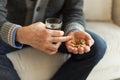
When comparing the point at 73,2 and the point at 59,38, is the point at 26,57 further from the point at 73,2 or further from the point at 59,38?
the point at 73,2

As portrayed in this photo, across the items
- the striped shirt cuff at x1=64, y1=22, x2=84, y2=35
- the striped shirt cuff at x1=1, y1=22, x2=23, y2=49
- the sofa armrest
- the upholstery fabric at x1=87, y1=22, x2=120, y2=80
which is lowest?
the upholstery fabric at x1=87, y1=22, x2=120, y2=80

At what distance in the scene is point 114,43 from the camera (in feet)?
4.44

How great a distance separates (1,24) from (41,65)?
0.25m

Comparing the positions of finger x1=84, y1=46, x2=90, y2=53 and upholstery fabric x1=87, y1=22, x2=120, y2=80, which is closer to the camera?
finger x1=84, y1=46, x2=90, y2=53

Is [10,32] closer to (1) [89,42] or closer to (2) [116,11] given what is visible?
(1) [89,42]

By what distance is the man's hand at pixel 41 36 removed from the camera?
0.96 meters

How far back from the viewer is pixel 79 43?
1.05 meters

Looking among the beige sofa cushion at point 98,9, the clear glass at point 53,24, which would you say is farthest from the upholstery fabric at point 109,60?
the clear glass at point 53,24

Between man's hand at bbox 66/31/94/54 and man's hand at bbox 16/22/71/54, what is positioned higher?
man's hand at bbox 16/22/71/54

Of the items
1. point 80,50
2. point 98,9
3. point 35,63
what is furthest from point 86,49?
point 98,9

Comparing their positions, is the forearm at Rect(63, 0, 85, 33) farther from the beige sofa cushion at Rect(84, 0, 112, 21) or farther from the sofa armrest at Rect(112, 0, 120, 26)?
the sofa armrest at Rect(112, 0, 120, 26)

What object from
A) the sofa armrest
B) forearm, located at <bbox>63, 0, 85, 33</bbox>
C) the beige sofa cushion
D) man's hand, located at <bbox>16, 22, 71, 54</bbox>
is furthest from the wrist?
the sofa armrest

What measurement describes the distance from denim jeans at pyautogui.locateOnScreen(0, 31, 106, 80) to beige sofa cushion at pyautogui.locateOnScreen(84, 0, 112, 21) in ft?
1.43

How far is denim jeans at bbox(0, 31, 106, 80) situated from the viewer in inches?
42.3
